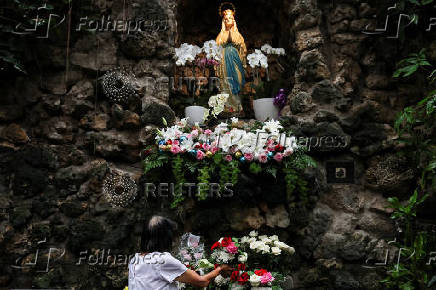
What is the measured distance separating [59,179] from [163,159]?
0.98 m

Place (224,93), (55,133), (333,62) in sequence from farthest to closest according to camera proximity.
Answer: (224,93) → (333,62) → (55,133)

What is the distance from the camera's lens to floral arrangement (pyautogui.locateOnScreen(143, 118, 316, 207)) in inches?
133

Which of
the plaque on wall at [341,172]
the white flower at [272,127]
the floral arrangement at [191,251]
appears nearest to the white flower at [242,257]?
the floral arrangement at [191,251]

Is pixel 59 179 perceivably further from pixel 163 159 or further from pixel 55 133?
pixel 163 159

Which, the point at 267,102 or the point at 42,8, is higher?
the point at 42,8

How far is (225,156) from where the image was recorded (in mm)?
3438

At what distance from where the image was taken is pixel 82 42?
384cm

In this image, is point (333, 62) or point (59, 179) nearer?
point (59, 179)

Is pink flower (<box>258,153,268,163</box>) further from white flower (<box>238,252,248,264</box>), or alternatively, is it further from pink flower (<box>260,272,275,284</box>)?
pink flower (<box>260,272,275,284</box>)

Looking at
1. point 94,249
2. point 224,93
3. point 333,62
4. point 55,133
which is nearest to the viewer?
point 94,249

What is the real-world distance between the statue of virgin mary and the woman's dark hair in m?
2.08

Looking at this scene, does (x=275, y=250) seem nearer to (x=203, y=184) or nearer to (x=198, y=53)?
(x=203, y=184)

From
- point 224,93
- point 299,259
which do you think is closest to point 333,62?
point 224,93

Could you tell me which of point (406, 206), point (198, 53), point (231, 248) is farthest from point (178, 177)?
point (406, 206)
